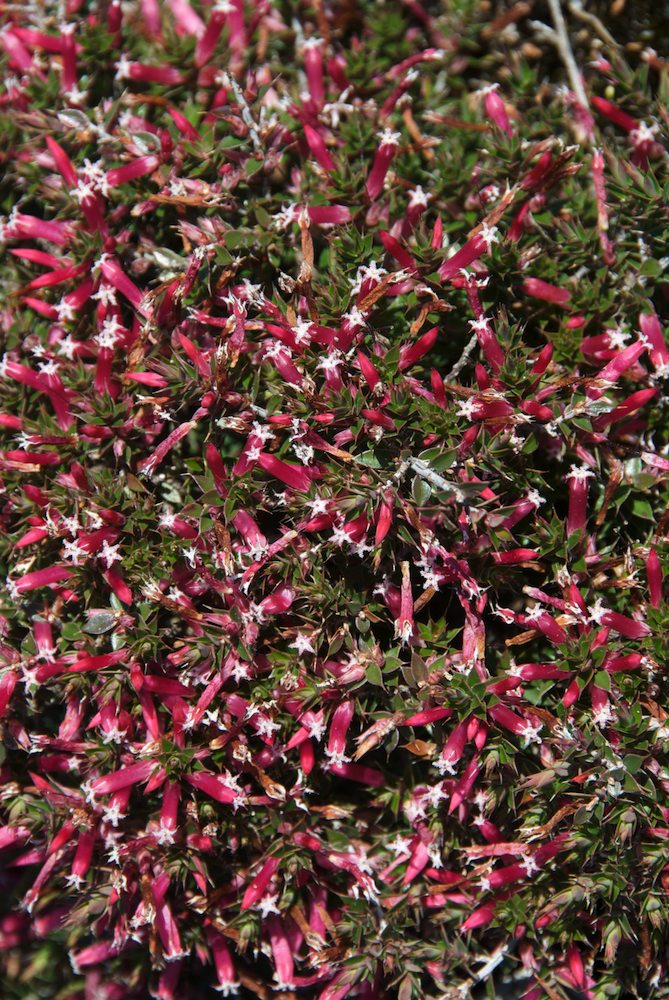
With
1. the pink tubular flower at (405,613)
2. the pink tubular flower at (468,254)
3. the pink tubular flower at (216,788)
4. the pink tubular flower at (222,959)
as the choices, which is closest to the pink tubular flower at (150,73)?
the pink tubular flower at (468,254)

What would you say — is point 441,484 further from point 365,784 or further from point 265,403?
point 365,784

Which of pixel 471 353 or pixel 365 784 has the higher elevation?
pixel 471 353

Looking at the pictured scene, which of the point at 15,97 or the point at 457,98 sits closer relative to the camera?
the point at 15,97

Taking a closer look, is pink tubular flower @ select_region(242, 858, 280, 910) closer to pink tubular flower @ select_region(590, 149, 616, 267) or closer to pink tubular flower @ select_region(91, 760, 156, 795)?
pink tubular flower @ select_region(91, 760, 156, 795)

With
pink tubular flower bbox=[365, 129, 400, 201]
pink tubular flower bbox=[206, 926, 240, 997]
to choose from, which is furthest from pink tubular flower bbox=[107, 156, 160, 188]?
pink tubular flower bbox=[206, 926, 240, 997]

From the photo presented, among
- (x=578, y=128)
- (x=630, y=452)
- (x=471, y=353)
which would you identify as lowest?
(x=630, y=452)

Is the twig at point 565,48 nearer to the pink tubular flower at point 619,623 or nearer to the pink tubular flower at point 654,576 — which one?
the pink tubular flower at point 654,576

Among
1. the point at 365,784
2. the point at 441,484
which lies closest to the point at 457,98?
the point at 441,484
